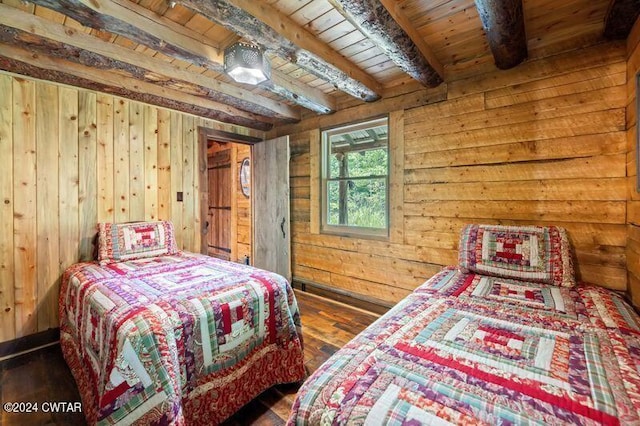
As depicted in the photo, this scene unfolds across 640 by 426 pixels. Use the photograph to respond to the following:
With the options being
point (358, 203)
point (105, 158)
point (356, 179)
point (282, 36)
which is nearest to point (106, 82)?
point (105, 158)

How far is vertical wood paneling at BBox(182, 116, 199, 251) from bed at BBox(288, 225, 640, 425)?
2700 millimetres

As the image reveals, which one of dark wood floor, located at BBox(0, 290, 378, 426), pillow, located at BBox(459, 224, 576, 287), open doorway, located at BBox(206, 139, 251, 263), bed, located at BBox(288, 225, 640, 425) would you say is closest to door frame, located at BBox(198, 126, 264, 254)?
open doorway, located at BBox(206, 139, 251, 263)

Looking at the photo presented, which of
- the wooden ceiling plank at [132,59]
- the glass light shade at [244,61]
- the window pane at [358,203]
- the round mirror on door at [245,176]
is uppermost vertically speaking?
the wooden ceiling plank at [132,59]

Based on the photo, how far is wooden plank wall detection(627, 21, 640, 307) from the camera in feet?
5.30

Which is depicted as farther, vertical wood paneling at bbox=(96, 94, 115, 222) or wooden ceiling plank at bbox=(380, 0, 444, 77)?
vertical wood paneling at bbox=(96, 94, 115, 222)

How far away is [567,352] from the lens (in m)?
1.01

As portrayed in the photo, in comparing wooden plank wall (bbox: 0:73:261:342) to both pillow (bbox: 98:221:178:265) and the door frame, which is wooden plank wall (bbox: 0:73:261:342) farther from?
the door frame

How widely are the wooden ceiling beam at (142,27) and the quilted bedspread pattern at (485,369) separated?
7.07ft

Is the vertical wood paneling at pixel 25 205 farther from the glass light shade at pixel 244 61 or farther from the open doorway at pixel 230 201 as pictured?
the open doorway at pixel 230 201

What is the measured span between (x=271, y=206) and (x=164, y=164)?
1368 millimetres

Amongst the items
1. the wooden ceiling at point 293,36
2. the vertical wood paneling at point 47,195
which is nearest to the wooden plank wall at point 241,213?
the wooden ceiling at point 293,36

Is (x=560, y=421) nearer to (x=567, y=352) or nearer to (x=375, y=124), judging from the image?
(x=567, y=352)

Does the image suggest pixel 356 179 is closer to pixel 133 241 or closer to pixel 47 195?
pixel 133 241

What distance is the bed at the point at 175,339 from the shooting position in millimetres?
1226
